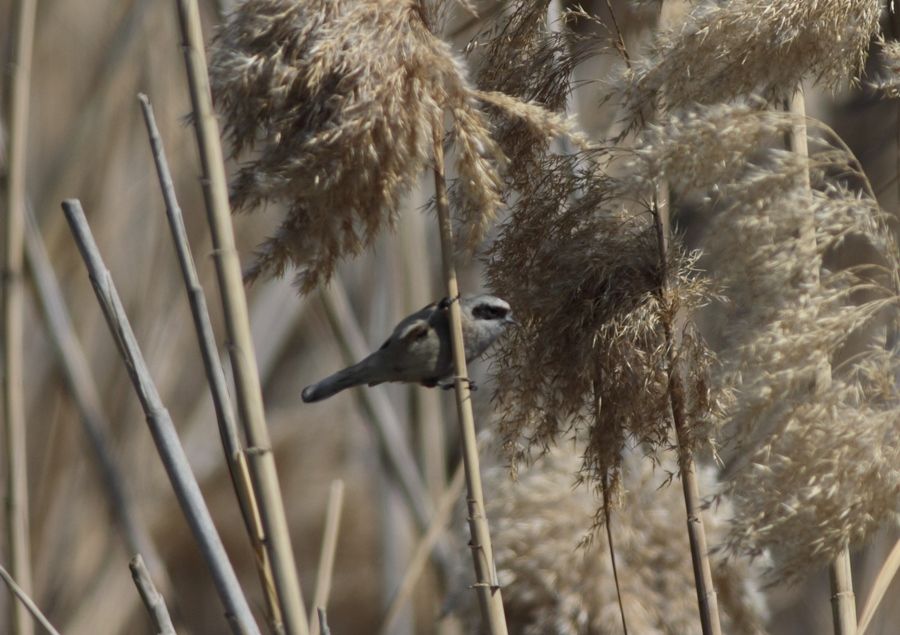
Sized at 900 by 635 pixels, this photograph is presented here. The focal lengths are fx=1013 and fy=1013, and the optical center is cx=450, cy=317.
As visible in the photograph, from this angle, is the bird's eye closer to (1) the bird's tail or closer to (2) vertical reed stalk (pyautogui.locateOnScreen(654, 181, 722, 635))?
(1) the bird's tail

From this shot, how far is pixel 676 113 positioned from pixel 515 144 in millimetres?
208

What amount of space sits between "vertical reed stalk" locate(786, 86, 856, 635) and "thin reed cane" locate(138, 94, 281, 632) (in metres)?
0.58

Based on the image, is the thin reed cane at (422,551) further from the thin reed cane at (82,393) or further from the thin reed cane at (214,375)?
the thin reed cane at (214,375)

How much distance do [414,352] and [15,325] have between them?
Result: 0.64m

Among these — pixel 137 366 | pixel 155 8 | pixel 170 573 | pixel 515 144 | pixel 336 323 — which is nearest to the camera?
pixel 137 366

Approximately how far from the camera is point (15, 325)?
1381mm

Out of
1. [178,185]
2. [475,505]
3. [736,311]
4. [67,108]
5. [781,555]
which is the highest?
[67,108]

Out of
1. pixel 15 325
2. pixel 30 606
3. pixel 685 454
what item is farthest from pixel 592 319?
pixel 15 325

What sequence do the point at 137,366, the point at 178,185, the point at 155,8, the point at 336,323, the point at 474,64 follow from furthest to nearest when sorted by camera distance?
the point at 178,185
the point at 155,8
the point at 336,323
the point at 474,64
the point at 137,366

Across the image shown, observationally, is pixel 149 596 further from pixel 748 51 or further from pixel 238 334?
pixel 748 51

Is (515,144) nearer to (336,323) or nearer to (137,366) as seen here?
(137,366)

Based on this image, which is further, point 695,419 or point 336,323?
point 336,323

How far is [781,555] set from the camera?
1027 mm

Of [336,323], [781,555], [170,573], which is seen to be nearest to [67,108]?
[336,323]
